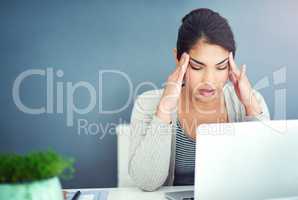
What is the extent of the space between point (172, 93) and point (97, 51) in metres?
0.56

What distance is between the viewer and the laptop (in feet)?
3.44

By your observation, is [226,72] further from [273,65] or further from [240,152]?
[240,152]

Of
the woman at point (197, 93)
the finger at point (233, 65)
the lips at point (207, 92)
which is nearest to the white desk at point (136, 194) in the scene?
the woman at point (197, 93)

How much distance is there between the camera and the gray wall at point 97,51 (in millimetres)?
1935

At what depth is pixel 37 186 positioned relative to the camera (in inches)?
30.2

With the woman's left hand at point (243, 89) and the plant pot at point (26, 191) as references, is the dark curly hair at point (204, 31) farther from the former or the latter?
the plant pot at point (26, 191)

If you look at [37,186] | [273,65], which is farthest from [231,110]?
[37,186]

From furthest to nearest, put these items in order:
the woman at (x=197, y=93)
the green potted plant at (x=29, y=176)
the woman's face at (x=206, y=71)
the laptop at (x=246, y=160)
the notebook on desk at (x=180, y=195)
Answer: the woman's face at (x=206, y=71)
the woman at (x=197, y=93)
the notebook on desk at (x=180, y=195)
the laptop at (x=246, y=160)
the green potted plant at (x=29, y=176)

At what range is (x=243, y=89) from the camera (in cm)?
184

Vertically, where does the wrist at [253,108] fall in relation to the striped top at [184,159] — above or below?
above

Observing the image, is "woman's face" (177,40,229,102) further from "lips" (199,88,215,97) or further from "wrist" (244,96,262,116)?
"wrist" (244,96,262,116)

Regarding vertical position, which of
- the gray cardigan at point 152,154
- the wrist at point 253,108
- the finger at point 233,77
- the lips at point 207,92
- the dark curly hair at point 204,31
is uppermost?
the dark curly hair at point 204,31

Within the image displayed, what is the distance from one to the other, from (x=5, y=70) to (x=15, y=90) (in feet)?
0.38

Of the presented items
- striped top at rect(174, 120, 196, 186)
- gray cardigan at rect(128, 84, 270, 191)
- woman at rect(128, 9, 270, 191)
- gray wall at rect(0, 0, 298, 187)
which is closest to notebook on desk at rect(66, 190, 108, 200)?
gray cardigan at rect(128, 84, 270, 191)
